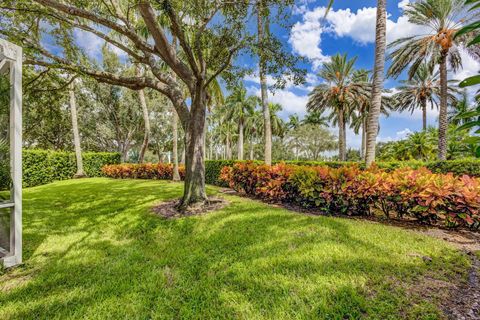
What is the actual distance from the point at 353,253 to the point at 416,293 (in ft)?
3.03

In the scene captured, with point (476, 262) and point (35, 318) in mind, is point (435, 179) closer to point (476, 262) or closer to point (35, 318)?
point (476, 262)

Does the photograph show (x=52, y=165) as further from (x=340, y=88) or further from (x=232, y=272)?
(x=340, y=88)

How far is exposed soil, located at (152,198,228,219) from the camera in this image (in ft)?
19.2

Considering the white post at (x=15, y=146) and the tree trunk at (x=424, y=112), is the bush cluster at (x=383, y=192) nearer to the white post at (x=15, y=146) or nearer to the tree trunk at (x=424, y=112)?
the white post at (x=15, y=146)

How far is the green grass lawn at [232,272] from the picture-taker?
7.96ft

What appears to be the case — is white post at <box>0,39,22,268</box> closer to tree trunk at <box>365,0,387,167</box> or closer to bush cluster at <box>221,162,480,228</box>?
bush cluster at <box>221,162,480,228</box>

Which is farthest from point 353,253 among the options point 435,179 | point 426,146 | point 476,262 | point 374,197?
point 426,146

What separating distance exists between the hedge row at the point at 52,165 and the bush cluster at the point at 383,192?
16189mm

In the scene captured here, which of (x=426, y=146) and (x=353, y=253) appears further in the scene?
(x=426, y=146)

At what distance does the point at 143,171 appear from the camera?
59.7 ft

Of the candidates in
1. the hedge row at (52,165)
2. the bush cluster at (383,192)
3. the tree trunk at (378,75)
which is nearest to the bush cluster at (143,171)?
the hedge row at (52,165)

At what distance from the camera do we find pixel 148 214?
5988mm

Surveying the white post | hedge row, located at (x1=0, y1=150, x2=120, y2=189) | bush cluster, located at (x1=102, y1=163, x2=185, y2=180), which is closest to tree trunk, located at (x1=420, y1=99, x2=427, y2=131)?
bush cluster, located at (x1=102, y1=163, x2=185, y2=180)

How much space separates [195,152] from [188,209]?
158 cm
